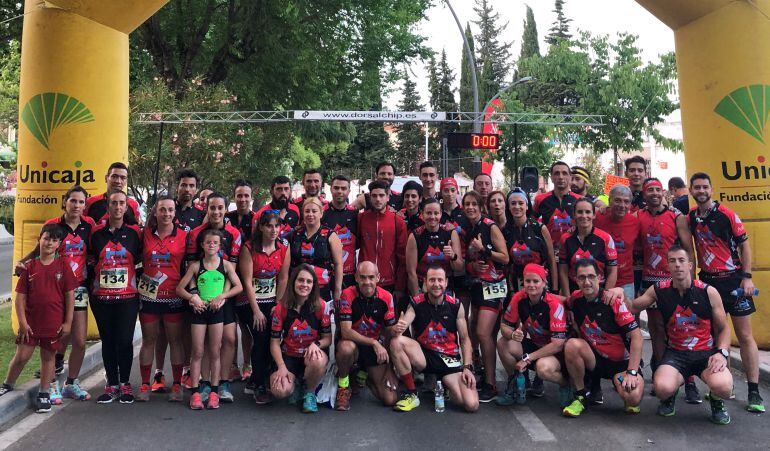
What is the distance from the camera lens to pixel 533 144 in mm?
26734

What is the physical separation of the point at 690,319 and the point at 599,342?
71 cm

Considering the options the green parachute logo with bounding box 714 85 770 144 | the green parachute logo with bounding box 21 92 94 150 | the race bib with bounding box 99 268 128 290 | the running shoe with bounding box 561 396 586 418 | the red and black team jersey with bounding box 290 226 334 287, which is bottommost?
the running shoe with bounding box 561 396 586 418

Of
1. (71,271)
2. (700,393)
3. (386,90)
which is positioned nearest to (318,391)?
(71,271)

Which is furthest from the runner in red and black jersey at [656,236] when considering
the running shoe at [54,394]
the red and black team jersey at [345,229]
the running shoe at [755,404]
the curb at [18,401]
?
the curb at [18,401]

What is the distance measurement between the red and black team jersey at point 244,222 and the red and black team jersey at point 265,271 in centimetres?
38

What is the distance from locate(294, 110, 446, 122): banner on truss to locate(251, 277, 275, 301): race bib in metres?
11.2

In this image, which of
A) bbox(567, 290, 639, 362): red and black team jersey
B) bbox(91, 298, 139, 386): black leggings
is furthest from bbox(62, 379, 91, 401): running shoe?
bbox(567, 290, 639, 362): red and black team jersey

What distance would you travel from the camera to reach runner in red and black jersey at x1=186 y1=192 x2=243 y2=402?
5586 mm

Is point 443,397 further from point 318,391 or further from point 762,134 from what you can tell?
point 762,134

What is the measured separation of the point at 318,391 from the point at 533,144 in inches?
896

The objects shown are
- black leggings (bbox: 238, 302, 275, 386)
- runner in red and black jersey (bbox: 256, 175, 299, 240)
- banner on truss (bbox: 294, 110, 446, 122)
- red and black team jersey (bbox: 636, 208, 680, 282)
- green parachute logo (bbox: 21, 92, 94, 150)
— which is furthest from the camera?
banner on truss (bbox: 294, 110, 446, 122)

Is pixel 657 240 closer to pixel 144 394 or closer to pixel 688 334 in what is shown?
pixel 688 334

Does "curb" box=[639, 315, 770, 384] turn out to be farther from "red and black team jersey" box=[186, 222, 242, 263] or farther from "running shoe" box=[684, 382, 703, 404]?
"red and black team jersey" box=[186, 222, 242, 263]

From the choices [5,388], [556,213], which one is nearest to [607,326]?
[556,213]
